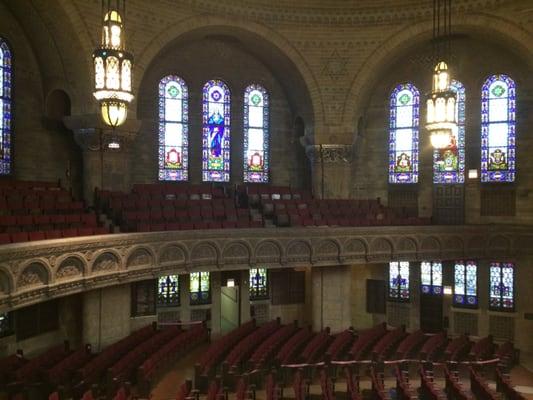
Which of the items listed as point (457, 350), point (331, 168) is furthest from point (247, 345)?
point (331, 168)

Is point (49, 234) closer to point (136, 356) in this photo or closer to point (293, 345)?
point (136, 356)

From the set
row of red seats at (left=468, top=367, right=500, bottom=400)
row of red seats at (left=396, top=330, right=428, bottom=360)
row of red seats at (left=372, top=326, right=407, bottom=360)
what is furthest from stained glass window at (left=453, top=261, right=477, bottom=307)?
row of red seats at (left=468, top=367, right=500, bottom=400)

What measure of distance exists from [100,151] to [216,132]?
6.49 metres

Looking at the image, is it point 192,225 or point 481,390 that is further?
point 192,225

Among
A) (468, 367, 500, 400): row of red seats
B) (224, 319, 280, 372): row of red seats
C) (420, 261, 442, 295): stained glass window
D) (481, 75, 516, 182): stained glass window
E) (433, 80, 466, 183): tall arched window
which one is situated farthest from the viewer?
(420, 261, 442, 295): stained glass window

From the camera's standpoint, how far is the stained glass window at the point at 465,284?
24078mm

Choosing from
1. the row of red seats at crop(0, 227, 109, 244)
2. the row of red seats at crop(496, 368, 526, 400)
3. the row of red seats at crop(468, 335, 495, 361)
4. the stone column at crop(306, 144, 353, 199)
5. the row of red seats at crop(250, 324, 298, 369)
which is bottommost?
the row of red seats at crop(468, 335, 495, 361)

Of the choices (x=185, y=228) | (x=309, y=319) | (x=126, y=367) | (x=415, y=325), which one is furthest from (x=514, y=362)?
(x=126, y=367)

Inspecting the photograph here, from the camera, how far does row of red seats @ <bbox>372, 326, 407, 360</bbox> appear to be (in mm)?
17858

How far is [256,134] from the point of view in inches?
1025

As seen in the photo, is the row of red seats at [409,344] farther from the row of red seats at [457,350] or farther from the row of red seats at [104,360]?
the row of red seats at [104,360]

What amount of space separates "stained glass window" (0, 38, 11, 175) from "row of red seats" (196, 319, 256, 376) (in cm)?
943

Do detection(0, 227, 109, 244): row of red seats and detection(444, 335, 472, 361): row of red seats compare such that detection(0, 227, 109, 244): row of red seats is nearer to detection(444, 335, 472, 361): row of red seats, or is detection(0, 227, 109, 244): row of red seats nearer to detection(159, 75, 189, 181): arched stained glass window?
detection(159, 75, 189, 181): arched stained glass window

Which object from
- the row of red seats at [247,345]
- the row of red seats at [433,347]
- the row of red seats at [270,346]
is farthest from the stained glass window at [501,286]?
the row of red seats at [247,345]
